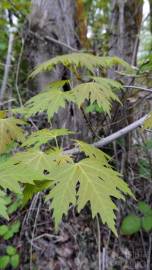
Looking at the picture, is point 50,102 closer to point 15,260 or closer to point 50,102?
point 50,102

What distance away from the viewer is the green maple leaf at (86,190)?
75cm

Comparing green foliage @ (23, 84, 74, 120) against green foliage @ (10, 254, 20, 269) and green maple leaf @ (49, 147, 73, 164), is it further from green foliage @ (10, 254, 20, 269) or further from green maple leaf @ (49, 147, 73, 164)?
green foliage @ (10, 254, 20, 269)

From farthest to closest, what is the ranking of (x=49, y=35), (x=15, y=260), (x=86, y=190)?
1. (x=49, y=35)
2. (x=15, y=260)
3. (x=86, y=190)

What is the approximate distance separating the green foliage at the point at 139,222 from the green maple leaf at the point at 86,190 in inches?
37.5

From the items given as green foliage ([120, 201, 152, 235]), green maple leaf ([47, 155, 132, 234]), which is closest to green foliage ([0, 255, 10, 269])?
green foliage ([120, 201, 152, 235])

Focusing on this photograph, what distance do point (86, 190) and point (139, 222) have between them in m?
1.06

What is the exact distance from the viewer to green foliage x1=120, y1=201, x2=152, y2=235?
168cm

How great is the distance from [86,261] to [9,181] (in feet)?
3.85

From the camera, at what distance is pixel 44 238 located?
184cm

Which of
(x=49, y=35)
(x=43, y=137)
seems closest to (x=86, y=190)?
(x=43, y=137)

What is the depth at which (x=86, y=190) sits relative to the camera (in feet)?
2.58

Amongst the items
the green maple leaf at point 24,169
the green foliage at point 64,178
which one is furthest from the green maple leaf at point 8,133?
the green maple leaf at point 24,169

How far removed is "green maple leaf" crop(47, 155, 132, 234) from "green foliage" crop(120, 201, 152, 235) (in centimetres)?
95

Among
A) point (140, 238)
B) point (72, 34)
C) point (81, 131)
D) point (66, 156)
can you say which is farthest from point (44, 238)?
point (72, 34)
